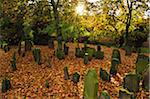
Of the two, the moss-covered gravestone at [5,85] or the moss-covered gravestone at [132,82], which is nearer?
the moss-covered gravestone at [132,82]

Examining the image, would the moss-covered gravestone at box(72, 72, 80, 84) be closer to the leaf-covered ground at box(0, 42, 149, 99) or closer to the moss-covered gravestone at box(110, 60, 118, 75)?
the leaf-covered ground at box(0, 42, 149, 99)

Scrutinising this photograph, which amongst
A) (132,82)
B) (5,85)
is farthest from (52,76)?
(132,82)

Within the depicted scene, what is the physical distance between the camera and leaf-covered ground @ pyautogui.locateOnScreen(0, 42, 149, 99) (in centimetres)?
989

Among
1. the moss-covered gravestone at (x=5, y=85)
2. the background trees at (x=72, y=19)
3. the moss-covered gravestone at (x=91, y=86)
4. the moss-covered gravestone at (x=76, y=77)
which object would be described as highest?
the background trees at (x=72, y=19)

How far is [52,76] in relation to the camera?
1150cm

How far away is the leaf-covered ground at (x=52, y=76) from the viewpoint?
389 inches

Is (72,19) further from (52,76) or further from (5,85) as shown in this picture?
(5,85)

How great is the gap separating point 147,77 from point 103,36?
38.0 feet

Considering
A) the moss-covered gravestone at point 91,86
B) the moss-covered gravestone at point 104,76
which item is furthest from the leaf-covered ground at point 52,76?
the moss-covered gravestone at point 91,86

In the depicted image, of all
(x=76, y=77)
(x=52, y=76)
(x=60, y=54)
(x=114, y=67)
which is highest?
(x=60, y=54)

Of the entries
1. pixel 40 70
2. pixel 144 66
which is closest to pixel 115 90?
pixel 144 66

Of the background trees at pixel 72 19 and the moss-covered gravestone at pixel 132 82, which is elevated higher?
the background trees at pixel 72 19

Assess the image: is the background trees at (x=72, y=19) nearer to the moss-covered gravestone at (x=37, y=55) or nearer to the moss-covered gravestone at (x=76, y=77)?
the moss-covered gravestone at (x=37, y=55)

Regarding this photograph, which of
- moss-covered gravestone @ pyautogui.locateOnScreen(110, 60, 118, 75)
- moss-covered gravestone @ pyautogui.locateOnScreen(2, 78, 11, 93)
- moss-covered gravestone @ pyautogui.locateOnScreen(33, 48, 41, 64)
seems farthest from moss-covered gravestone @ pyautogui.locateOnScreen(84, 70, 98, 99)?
moss-covered gravestone @ pyautogui.locateOnScreen(33, 48, 41, 64)
